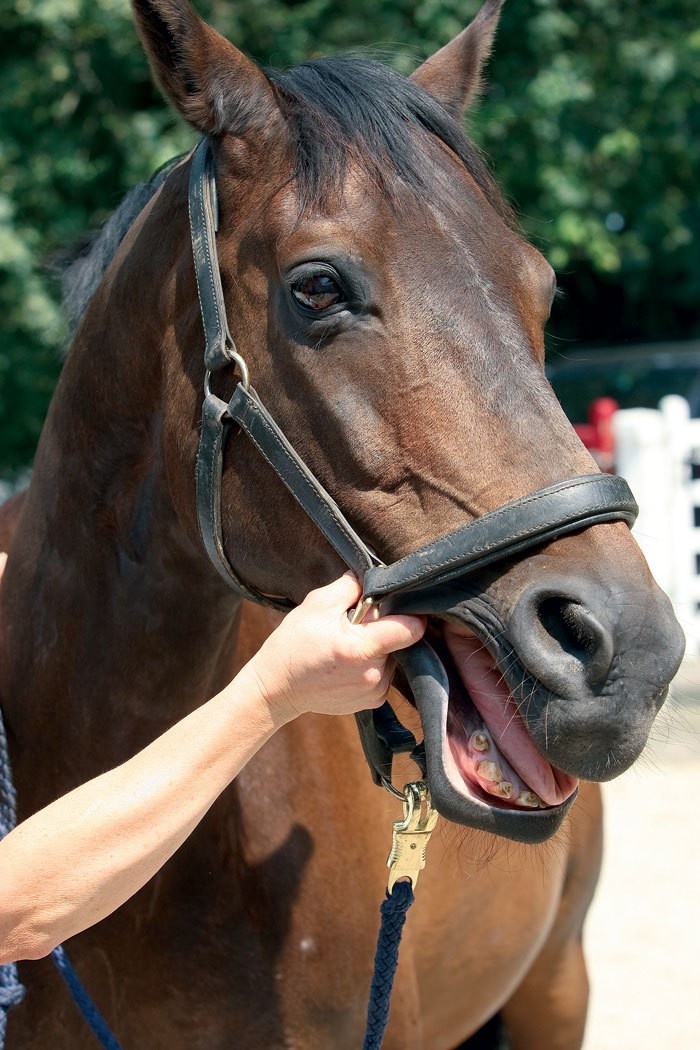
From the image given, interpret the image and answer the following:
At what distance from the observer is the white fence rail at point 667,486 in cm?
815

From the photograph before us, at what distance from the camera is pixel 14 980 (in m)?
1.84

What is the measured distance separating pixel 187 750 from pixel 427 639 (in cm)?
36

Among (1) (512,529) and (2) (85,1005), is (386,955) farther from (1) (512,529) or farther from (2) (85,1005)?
(1) (512,529)

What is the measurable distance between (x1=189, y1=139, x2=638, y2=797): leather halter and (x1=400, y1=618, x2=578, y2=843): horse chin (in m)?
0.11

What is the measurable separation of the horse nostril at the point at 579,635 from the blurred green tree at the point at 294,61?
549 centimetres

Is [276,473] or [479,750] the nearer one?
[479,750]

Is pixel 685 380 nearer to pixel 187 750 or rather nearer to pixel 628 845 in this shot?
pixel 628 845

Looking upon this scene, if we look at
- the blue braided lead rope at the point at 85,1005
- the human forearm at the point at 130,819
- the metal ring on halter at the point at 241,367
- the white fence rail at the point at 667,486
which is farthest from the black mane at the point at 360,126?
the white fence rail at the point at 667,486

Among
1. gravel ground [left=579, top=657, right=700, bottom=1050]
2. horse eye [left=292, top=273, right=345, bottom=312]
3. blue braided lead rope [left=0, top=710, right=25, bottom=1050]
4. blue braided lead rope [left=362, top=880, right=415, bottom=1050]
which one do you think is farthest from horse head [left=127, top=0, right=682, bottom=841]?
gravel ground [left=579, top=657, right=700, bottom=1050]

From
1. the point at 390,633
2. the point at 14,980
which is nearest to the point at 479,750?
the point at 390,633

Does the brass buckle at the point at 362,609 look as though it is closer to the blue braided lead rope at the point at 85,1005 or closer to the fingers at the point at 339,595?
the fingers at the point at 339,595

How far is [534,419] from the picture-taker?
1.49m

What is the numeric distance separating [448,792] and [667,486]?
24.1ft

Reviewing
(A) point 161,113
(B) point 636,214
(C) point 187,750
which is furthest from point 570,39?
(C) point 187,750
